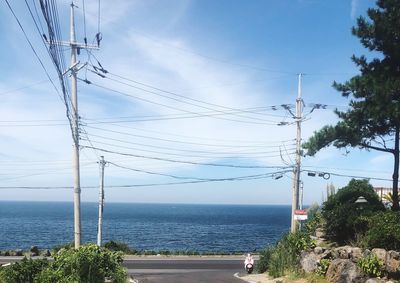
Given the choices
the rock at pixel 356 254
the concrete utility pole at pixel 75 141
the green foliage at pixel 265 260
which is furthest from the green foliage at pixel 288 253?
the concrete utility pole at pixel 75 141

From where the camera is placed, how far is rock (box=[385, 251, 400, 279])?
17812 mm

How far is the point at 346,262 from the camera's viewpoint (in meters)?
19.5

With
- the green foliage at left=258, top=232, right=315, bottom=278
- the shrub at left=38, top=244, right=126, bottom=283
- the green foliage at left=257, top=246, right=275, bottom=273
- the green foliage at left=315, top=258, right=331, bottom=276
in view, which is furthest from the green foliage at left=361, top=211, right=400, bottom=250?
the shrub at left=38, top=244, right=126, bottom=283

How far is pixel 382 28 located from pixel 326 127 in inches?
215

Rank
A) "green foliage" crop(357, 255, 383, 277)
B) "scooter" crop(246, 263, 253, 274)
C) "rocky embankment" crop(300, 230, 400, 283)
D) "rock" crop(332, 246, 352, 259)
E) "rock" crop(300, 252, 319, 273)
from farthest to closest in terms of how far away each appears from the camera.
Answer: "scooter" crop(246, 263, 253, 274) < "rock" crop(300, 252, 319, 273) < "rock" crop(332, 246, 352, 259) < "green foliage" crop(357, 255, 383, 277) < "rocky embankment" crop(300, 230, 400, 283)

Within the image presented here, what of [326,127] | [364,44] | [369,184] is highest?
[364,44]

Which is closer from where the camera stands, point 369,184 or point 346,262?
point 346,262

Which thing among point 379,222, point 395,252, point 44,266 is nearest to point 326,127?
point 379,222

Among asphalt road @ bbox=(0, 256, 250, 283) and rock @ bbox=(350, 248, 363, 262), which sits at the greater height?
rock @ bbox=(350, 248, 363, 262)

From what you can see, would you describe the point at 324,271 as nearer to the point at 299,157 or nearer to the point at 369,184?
the point at 369,184

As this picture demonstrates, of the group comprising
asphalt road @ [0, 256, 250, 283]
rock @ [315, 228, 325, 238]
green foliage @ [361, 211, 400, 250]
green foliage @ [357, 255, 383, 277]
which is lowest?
asphalt road @ [0, 256, 250, 283]

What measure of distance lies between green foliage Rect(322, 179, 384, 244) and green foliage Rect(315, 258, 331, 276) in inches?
70.8

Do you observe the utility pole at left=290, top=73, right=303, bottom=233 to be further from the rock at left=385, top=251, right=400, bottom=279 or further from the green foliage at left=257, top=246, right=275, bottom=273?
the rock at left=385, top=251, right=400, bottom=279

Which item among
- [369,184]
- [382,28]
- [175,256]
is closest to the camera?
[382,28]
